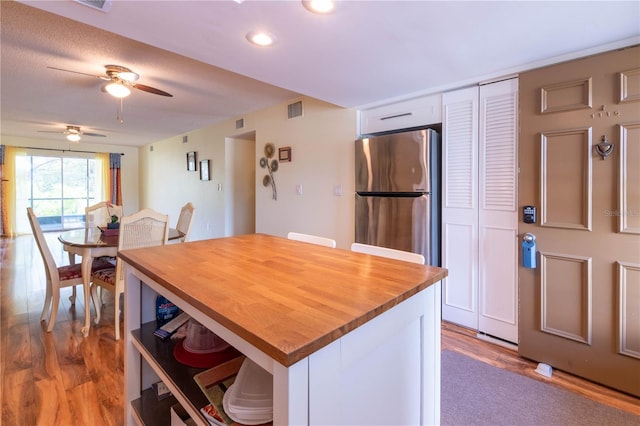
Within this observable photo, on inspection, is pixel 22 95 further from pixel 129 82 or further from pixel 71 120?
pixel 129 82

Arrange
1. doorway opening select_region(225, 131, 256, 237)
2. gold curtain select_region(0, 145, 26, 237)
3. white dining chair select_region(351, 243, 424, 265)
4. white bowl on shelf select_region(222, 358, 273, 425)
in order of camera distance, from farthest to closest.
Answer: gold curtain select_region(0, 145, 26, 237) < doorway opening select_region(225, 131, 256, 237) < white dining chair select_region(351, 243, 424, 265) < white bowl on shelf select_region(222, 358, 273, 425)

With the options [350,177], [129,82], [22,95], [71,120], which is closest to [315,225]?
[350,177]

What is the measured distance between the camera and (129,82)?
2879mm

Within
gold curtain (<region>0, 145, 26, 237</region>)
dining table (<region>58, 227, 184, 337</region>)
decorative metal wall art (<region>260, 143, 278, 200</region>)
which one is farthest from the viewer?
gold curtain (<region>0, 145, 26, 237</region>)

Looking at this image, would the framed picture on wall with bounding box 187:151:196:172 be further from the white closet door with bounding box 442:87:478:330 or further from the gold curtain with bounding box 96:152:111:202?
the white closet door with bounding box 442:87:478:330

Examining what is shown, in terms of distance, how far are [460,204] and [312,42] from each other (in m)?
1.68

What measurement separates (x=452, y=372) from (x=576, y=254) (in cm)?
110

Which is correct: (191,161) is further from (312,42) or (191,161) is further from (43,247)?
(312,42)

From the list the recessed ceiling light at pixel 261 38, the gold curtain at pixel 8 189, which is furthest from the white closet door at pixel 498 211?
the gold curtain at pixel 8 189

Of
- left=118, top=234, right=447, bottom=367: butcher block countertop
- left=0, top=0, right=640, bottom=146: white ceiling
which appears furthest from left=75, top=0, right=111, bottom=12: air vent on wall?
left=118, top=234, right=447, bottom=367: butcher block countertop

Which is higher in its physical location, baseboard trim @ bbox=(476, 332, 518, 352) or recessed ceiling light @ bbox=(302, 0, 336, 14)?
recessed ceiling light @ bbox=(302, 0, 336, 14)

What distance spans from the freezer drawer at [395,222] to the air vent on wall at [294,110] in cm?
143

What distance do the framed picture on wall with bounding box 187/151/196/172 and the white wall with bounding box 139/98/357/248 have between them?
0.51 feet

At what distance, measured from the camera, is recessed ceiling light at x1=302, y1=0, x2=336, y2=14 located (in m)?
1.45
